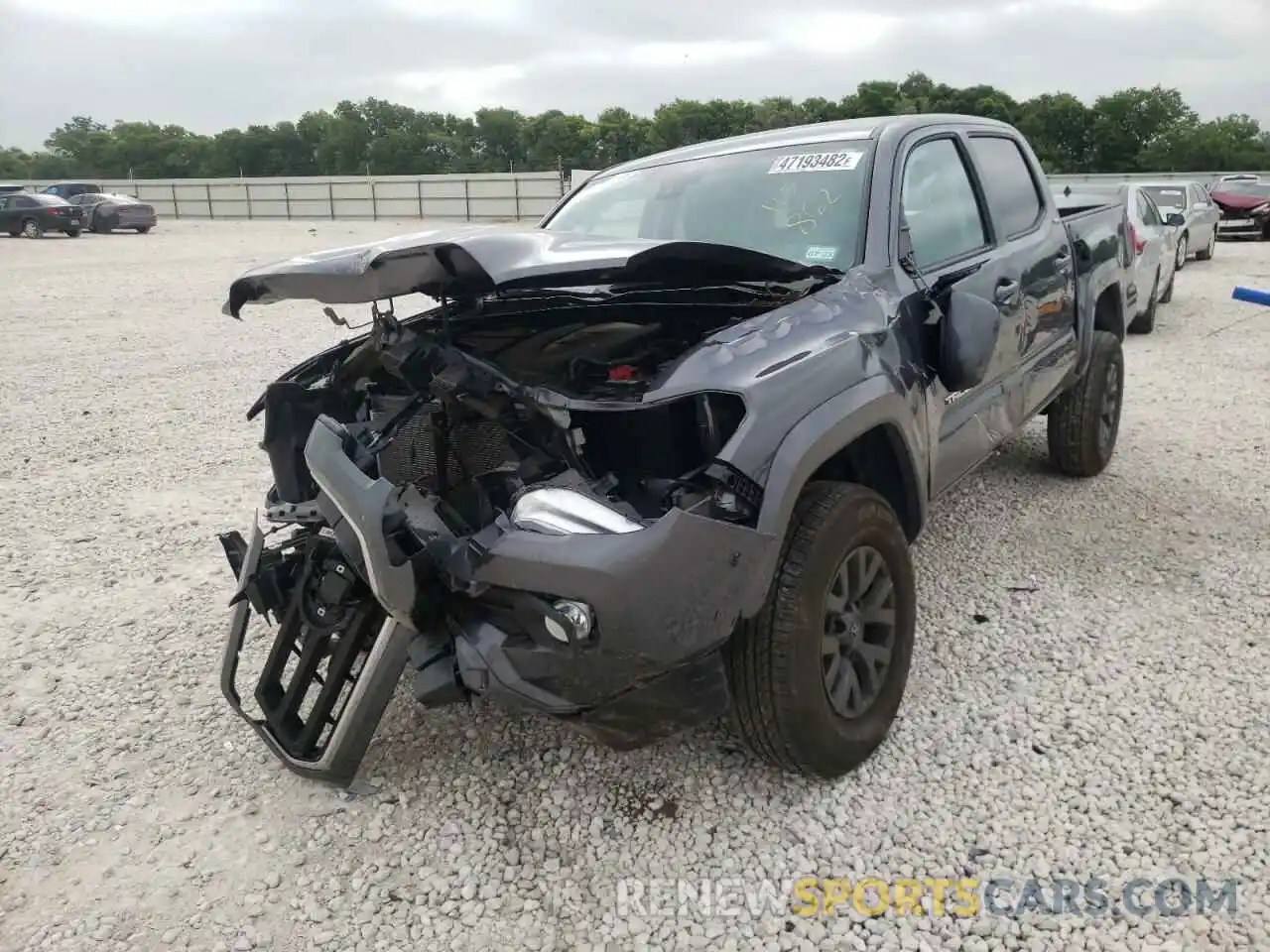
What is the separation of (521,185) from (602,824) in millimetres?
34443

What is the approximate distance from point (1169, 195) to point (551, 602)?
16.2m

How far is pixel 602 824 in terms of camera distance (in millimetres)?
2537

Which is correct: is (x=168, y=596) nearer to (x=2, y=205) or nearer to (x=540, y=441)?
(x=540, y=441)

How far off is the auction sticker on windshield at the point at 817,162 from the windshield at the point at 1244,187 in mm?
21360

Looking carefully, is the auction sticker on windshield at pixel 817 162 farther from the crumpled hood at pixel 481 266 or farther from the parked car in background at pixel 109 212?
the parked car in background at pixel 109 212

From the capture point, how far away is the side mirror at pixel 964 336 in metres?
2.99

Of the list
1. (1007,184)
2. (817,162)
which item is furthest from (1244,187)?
(817,162)

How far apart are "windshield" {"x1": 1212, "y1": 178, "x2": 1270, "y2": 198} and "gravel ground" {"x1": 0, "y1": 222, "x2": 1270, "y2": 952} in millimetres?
19684

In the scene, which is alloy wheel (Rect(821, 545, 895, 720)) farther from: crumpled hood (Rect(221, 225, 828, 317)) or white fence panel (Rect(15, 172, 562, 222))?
white fence panel (Rect(15, 172, 562, 222))

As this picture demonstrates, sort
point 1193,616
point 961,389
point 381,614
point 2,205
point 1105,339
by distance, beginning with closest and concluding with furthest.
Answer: point 381,614, point 961,389, point 1193,616, point 1105,339, point 2,205

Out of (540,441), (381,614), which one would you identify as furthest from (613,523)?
(381,614)

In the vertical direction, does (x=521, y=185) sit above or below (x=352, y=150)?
below

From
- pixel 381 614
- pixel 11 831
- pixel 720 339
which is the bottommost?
pixel 11 831

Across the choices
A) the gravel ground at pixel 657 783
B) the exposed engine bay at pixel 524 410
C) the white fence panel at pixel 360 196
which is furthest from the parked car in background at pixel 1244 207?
the exposed engine bay at pixel 524 410
